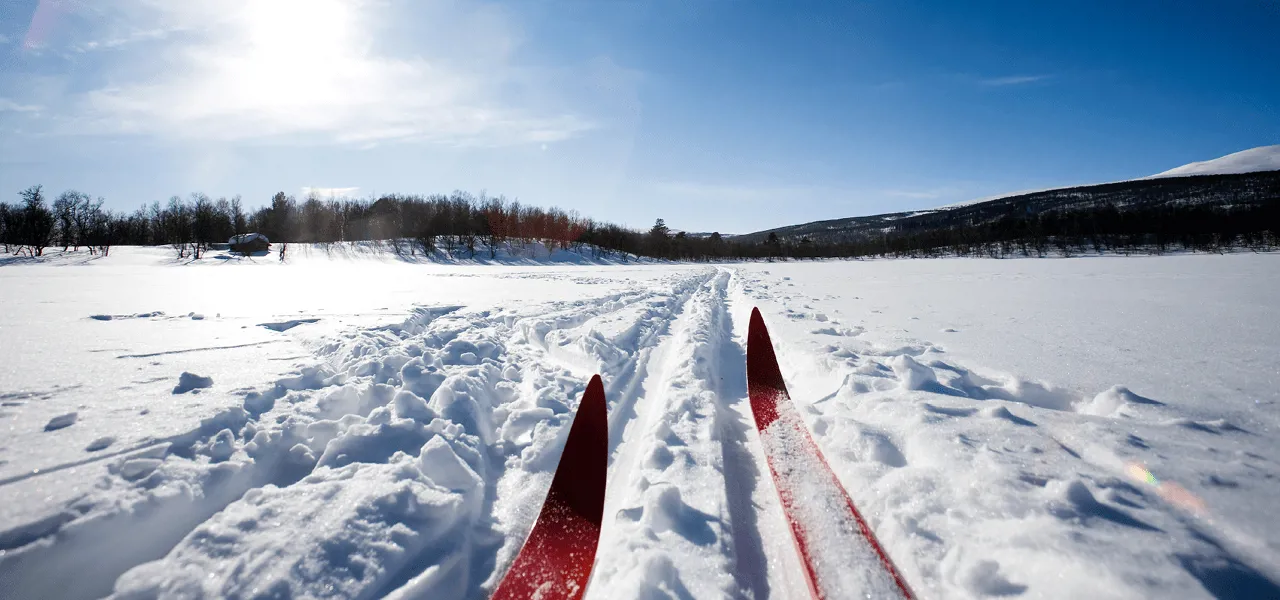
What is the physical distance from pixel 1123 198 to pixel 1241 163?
7652cm

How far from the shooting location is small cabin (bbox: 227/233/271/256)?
154 ft

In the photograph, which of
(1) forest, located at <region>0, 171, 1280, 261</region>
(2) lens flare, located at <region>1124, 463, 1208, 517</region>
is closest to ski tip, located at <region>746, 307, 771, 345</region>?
(2) lens flare, located at <region>1124, 463, 1208, 517</region>

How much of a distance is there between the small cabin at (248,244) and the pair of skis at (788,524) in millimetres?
59645

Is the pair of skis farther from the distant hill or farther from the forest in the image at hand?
the distant hill

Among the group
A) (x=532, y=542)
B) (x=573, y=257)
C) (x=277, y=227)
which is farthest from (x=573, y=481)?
(x=277, y=227)

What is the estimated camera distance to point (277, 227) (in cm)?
6397

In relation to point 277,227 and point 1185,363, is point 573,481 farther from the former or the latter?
point 277,227

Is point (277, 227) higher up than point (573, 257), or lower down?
higher up

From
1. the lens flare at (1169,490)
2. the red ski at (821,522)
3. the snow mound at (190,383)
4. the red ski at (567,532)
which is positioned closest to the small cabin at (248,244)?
the snow mound at (190,383)

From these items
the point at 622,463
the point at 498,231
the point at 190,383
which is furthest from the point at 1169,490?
the point at 498,231

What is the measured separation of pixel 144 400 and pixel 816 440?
4852 millimetres

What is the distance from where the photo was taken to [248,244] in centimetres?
4712

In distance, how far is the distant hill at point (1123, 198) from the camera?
109 metres

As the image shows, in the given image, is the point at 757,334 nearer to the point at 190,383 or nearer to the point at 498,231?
the point at 190,383
